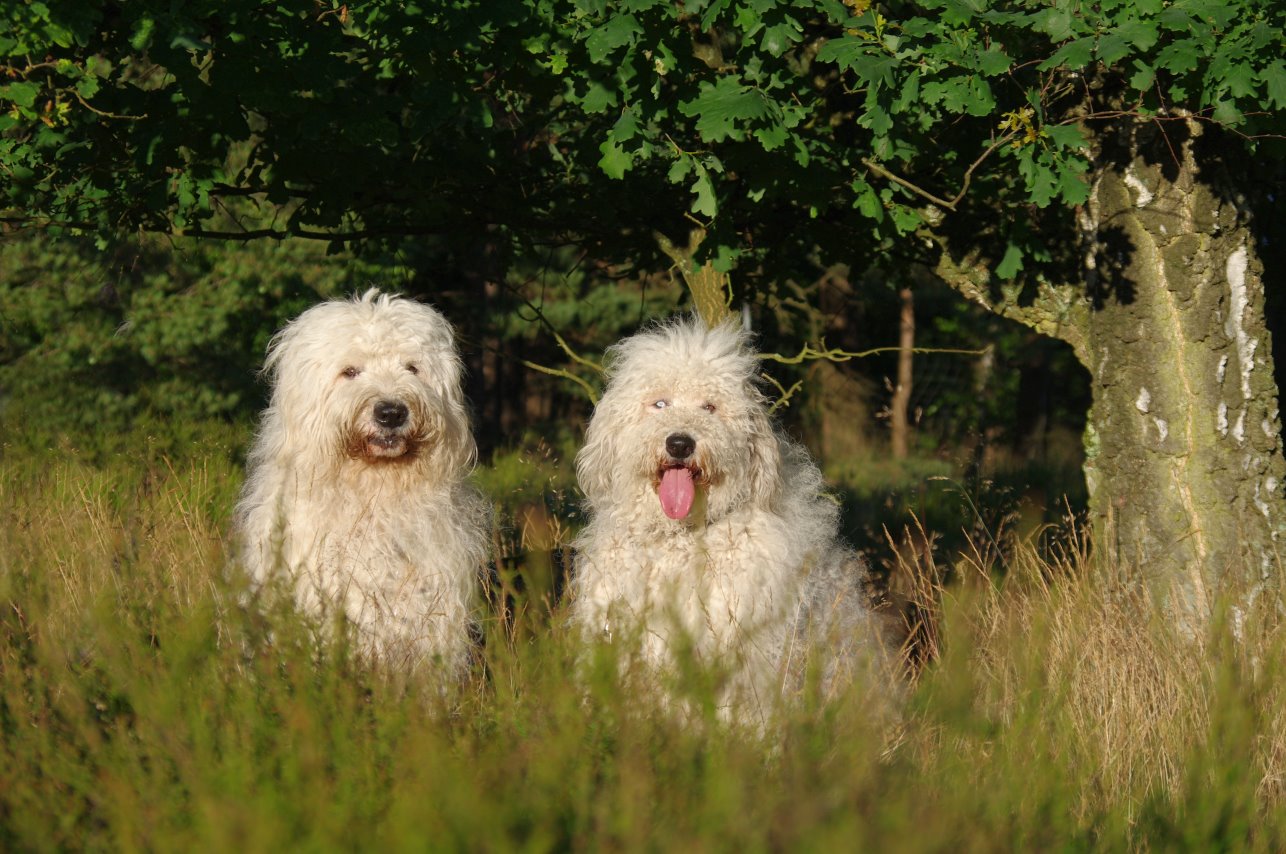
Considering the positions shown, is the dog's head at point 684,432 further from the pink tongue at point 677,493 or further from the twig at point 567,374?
the twig at point 567,374

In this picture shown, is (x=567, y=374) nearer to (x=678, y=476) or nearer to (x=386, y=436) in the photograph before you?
(x=386, y=436)

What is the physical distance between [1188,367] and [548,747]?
4181 millimetres

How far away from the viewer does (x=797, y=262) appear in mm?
8961

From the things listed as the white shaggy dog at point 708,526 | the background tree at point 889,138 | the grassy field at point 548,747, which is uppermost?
the background tree at point 889,138

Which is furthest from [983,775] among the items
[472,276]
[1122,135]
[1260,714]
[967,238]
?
[472,276]

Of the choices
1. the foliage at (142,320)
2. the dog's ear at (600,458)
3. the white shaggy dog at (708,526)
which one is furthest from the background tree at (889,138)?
the foliage at (142,320)

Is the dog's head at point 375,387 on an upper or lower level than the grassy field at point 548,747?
upper

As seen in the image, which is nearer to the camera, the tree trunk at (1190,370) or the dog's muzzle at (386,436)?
the dog's muzzle at (386,436)

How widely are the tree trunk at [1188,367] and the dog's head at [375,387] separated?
3203 mm

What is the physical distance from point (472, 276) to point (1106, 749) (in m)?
12.7

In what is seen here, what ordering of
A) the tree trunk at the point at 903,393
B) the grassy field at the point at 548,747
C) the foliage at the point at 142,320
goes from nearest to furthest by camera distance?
the grassy field at the point at 548,747
the foliage at the point at 142,320
the tree trunk at the point at 903,393

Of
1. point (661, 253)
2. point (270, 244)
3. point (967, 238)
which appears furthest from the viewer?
point (270, 244)

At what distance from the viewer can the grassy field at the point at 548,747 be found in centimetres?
301

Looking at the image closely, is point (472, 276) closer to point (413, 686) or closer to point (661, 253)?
point (661, 253)
